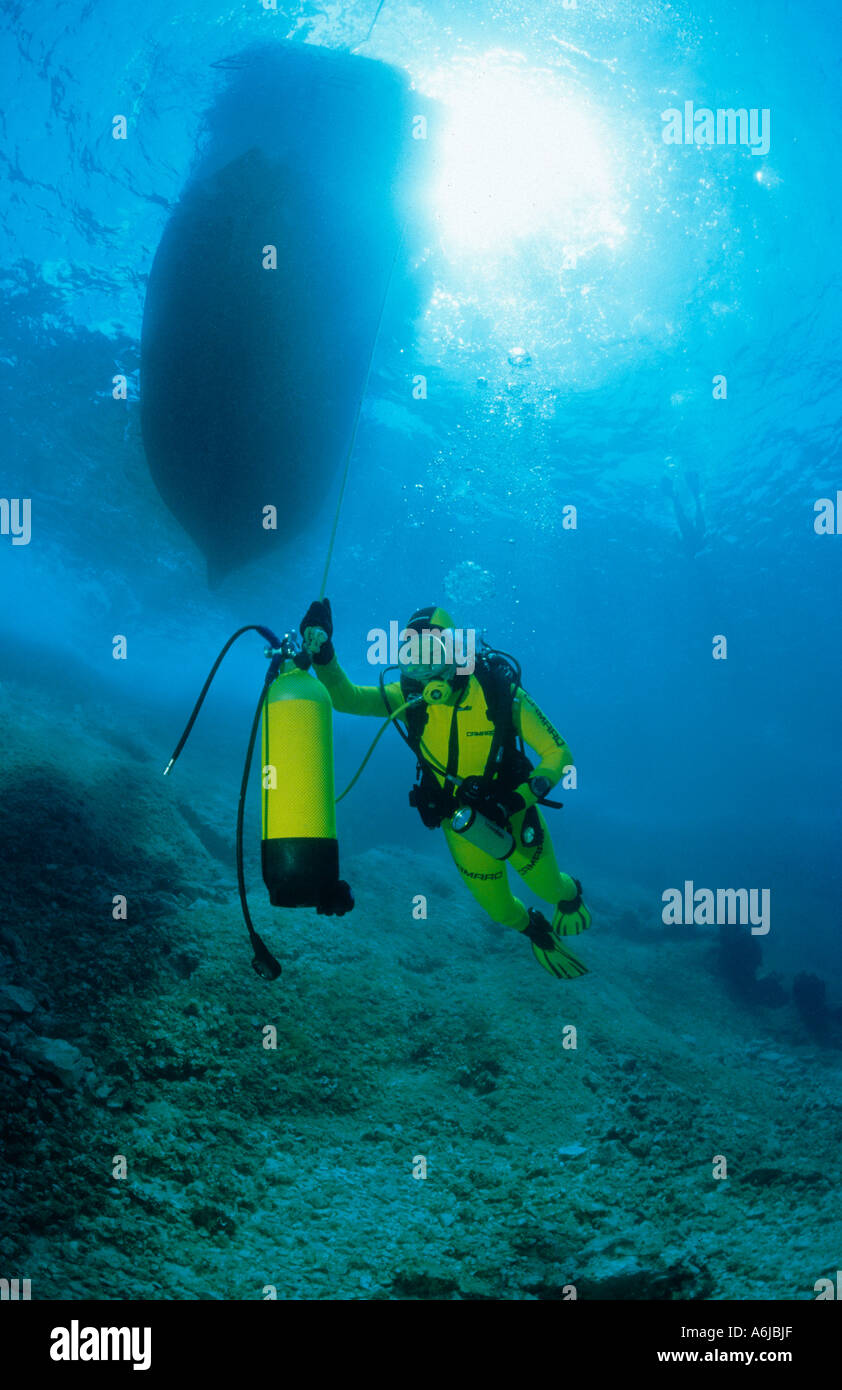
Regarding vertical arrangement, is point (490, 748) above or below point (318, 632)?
below

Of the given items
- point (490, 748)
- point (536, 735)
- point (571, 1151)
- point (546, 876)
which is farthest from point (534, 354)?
point (571, 1151)

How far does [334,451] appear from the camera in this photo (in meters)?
12.4

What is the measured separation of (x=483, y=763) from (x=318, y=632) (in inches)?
84.6

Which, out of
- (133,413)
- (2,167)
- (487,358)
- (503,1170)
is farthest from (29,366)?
(503,1170)

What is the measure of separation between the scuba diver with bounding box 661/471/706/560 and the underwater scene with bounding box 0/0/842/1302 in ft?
0.75

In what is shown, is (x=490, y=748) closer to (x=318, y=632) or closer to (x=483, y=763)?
(x=483, y=763)

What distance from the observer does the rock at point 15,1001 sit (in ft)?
12.2

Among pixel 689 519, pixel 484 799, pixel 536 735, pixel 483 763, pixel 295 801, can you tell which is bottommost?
pixel 295 801

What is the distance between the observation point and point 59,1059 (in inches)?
139

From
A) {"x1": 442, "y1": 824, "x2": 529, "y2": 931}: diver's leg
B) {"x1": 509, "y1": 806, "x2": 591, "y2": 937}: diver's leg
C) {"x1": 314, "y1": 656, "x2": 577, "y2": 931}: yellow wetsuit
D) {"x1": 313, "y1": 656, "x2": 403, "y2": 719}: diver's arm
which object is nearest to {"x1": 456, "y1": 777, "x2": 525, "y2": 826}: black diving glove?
{"x1": 314, "y1": 656, "x2": 577, "y2": 931}: yellow wetsuit

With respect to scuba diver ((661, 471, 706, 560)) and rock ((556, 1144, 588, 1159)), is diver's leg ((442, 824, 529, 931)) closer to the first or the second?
rock ((556, 1144, 588, 1159))

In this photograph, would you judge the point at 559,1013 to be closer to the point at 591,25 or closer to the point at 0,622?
the point at 591,25

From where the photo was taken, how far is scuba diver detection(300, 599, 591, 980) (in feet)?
15.7

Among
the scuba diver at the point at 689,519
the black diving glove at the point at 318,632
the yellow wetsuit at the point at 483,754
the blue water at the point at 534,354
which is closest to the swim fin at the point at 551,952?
the yellow wetsuit at the point at 483,754
